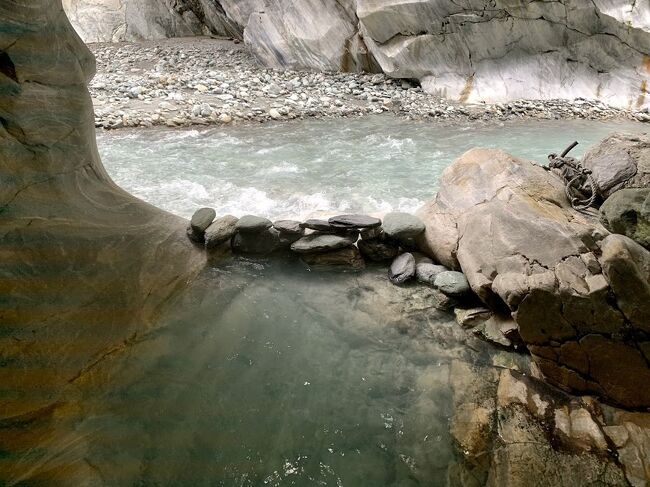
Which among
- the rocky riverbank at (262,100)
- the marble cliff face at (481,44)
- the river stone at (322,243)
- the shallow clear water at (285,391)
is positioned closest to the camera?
the shallow clear water at (285,391)

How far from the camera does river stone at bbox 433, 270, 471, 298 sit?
3121 mm

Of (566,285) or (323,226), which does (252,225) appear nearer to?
(323,226)

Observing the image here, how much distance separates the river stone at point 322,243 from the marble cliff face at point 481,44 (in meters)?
8.27

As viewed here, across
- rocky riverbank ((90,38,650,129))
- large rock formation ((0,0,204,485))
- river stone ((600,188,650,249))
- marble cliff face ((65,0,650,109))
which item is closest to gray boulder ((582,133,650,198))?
river stone ((600,188,650,249))

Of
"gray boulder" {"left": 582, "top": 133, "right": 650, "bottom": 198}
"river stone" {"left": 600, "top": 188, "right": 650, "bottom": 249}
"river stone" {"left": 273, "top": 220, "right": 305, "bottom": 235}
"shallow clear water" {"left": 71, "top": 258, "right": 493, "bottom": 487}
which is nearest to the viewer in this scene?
"shallow clear water" {"left": 71, "top": 258, "right": 493, "bottom": 487}

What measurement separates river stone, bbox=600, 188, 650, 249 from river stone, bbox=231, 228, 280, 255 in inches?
96.8

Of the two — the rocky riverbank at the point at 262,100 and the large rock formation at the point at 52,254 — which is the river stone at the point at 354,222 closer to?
the large rock formation at the point at 52,254

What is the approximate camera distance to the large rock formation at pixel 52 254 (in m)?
2.20

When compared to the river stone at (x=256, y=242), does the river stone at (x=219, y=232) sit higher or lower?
higher

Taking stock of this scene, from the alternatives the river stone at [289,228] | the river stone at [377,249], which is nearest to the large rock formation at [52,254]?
the river stone at [289,228]

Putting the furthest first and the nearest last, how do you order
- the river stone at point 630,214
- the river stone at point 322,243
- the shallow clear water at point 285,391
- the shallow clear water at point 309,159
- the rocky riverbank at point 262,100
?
the rocky riverbank at point 262,100, the shallow clear water at point 309,159, the river stone at point 322,243, the river stone at point 630,214, the shallow clear water at point 285,391

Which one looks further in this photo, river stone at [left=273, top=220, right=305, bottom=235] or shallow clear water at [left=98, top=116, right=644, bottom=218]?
shallow clear water at [left=98, top=116, right=644, bottom=218]

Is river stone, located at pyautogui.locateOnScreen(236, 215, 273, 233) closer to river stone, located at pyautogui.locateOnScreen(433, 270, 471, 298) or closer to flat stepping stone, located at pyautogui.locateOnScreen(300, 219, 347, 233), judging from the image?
flat stepping stone, located at pyautogui.locateOnScreen(300, 219, 347, 233)

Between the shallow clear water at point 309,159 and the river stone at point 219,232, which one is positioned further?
the shallow clear water at point 309,159
